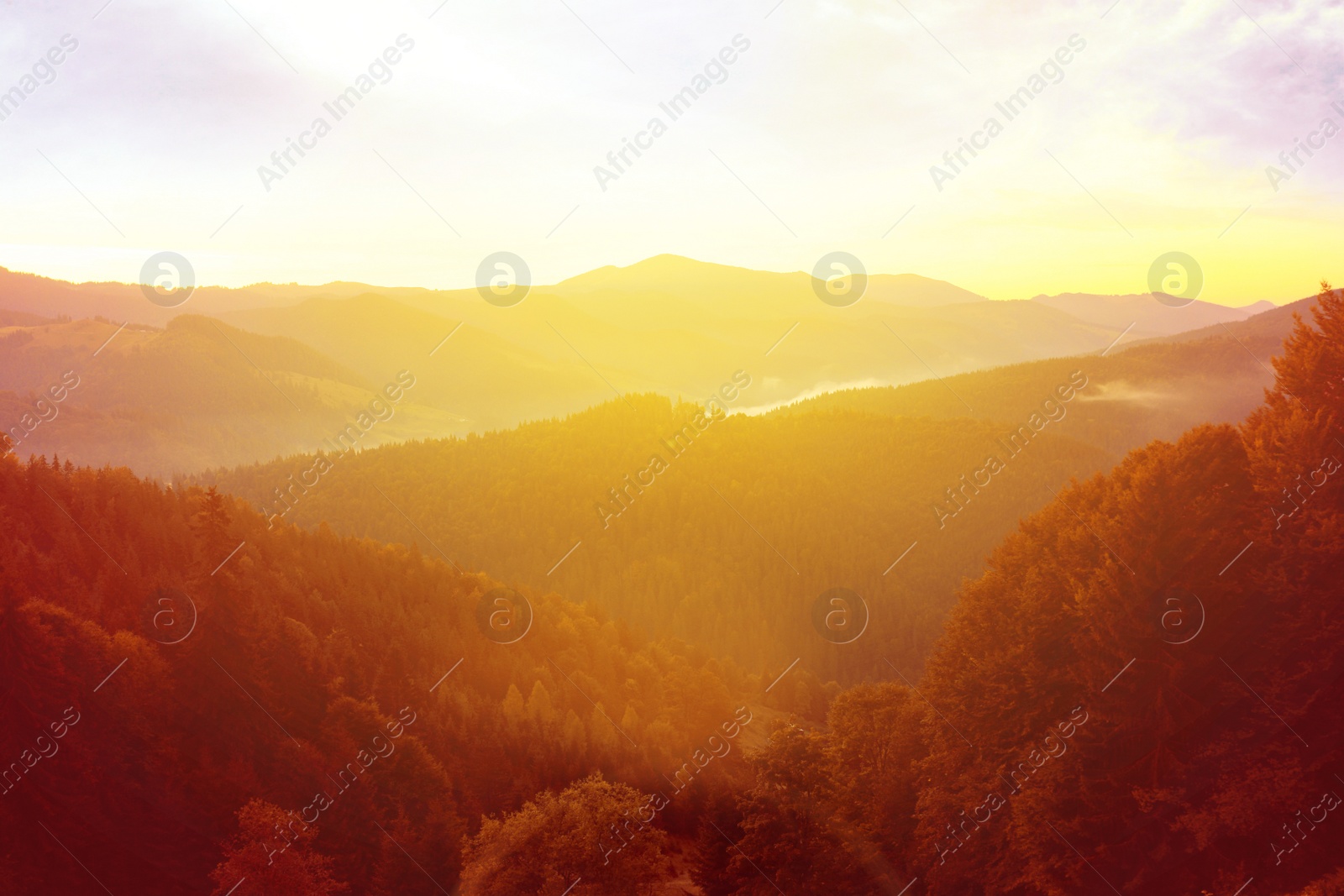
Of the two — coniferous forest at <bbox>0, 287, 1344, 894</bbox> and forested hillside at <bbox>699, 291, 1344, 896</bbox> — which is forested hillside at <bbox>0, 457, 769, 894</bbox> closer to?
coniferous forest at <bbox>0, 287, 1344, 894</bbox>

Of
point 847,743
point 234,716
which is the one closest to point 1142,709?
point 847,743

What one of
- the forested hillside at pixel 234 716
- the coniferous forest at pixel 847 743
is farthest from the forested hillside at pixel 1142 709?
the forested hillside at pixel 234 716

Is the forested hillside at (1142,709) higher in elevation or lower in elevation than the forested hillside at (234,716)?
lower

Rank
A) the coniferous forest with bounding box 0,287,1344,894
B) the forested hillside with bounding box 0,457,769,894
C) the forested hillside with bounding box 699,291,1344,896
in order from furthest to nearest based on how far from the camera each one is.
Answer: the forested hillside with bounding box 0,457,769,894 < the coniferous forest with bounding box 0,287,1344,894 < the forested hillside with bounding box 699,291,1344,896

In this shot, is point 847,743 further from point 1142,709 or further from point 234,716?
point 234,716

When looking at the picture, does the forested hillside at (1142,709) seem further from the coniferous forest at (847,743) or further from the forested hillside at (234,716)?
the forested hillside at (234,716)

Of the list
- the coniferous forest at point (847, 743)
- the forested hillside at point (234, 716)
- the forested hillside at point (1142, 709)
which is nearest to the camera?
the forested hillside at point (1142, 709)

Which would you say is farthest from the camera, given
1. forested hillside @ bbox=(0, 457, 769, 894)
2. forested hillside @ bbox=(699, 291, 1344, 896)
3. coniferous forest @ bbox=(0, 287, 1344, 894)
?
forested hillside @ bbox=(0, 457, 769, 894)

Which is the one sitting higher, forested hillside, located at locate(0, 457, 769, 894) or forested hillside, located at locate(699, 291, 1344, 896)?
forested hillside, located at locate(0, 457, 769, 894)

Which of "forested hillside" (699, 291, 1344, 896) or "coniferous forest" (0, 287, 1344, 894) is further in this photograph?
"coniferous forest" (0, 287, 1344, 894)

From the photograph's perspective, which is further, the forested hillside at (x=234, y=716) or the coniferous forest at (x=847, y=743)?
the forested hillside at (x=234, y=716)

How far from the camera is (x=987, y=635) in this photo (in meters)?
36.2

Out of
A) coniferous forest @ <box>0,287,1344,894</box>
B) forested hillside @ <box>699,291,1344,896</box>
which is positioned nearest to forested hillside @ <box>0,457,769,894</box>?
coniferous forest @ <box>0,287,1344,894</box>

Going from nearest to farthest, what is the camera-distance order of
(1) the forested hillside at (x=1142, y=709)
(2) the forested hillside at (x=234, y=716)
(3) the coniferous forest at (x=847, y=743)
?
(1) the forested hillside at (x=1142, y=709) → (3) the coniferous forest at (x=847, y=743) → (2) the forested hillside at (x=234, y=716)
